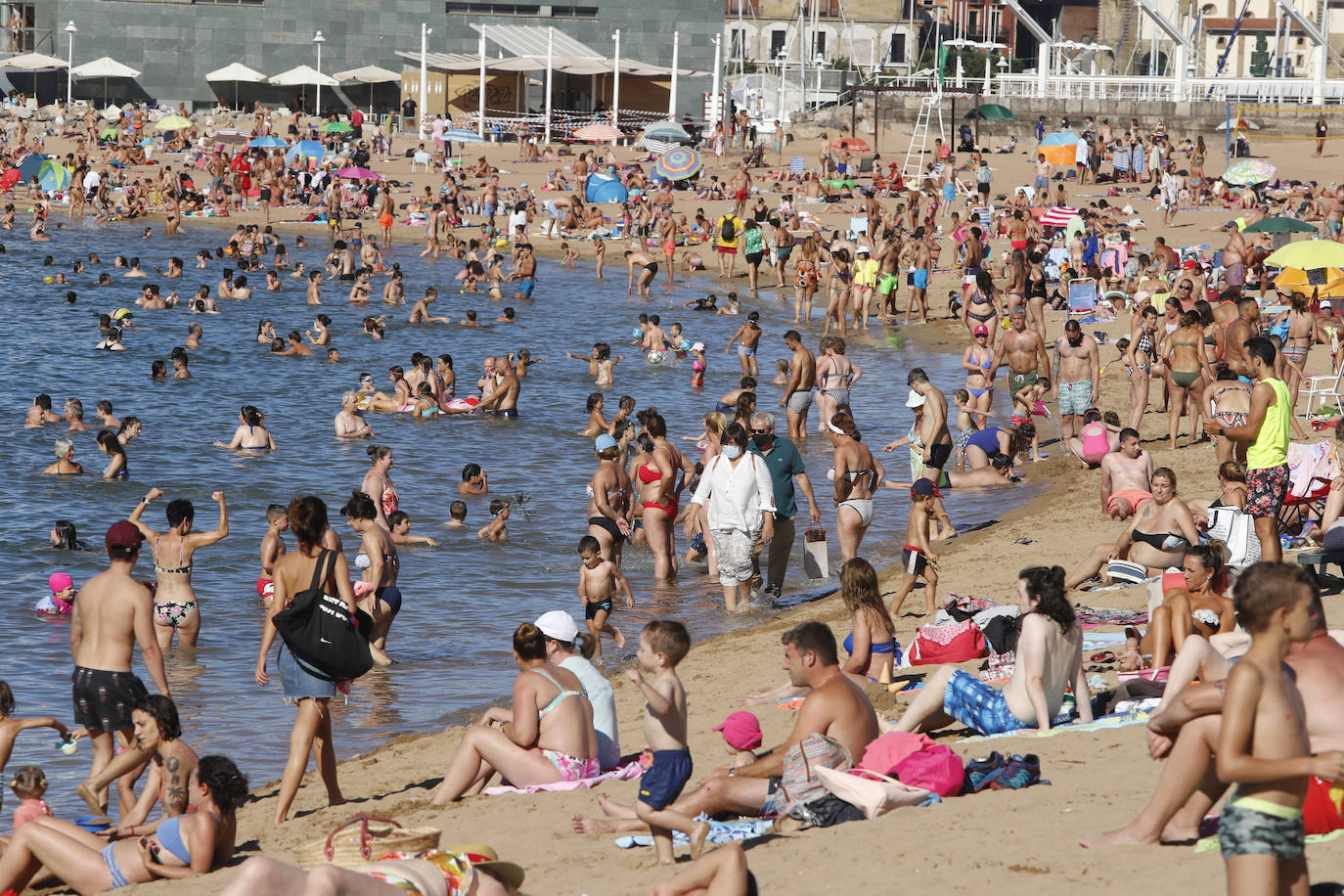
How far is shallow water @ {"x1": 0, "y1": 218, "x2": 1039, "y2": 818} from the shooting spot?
9891mm

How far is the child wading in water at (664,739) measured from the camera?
5742 millimetres

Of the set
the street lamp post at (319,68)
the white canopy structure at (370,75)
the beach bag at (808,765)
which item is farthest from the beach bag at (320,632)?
the white canopy structure at (370,75)

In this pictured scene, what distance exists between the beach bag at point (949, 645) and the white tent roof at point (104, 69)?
51.8 meters

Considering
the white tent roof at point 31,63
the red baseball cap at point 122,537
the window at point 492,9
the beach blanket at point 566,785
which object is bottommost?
the beach blanket at point 566,785

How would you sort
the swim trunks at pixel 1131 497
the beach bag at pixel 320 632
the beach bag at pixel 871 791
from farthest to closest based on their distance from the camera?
the swim trunks at pixel 1131 497, the beach bag at pixel 320 632, the beach bag at pixel 871 791

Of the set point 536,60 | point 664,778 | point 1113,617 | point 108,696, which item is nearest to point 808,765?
point 664,778

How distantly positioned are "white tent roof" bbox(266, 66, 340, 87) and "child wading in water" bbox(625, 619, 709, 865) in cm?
5007

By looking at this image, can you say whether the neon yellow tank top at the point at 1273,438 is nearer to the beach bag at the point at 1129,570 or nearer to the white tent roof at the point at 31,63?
the beach bag at the point at 1129,570

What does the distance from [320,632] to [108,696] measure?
55.4 inches

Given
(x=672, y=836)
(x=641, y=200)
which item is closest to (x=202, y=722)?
(x=672, y=836)

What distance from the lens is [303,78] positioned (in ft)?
175

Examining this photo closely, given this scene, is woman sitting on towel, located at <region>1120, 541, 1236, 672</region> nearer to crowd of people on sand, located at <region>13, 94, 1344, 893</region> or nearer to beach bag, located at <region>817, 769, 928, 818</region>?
crowd of people on sand, located at <region>13, 94, 1344, 893</region>

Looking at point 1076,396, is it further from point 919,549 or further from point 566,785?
point 566,785

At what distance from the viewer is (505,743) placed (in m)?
6.94
